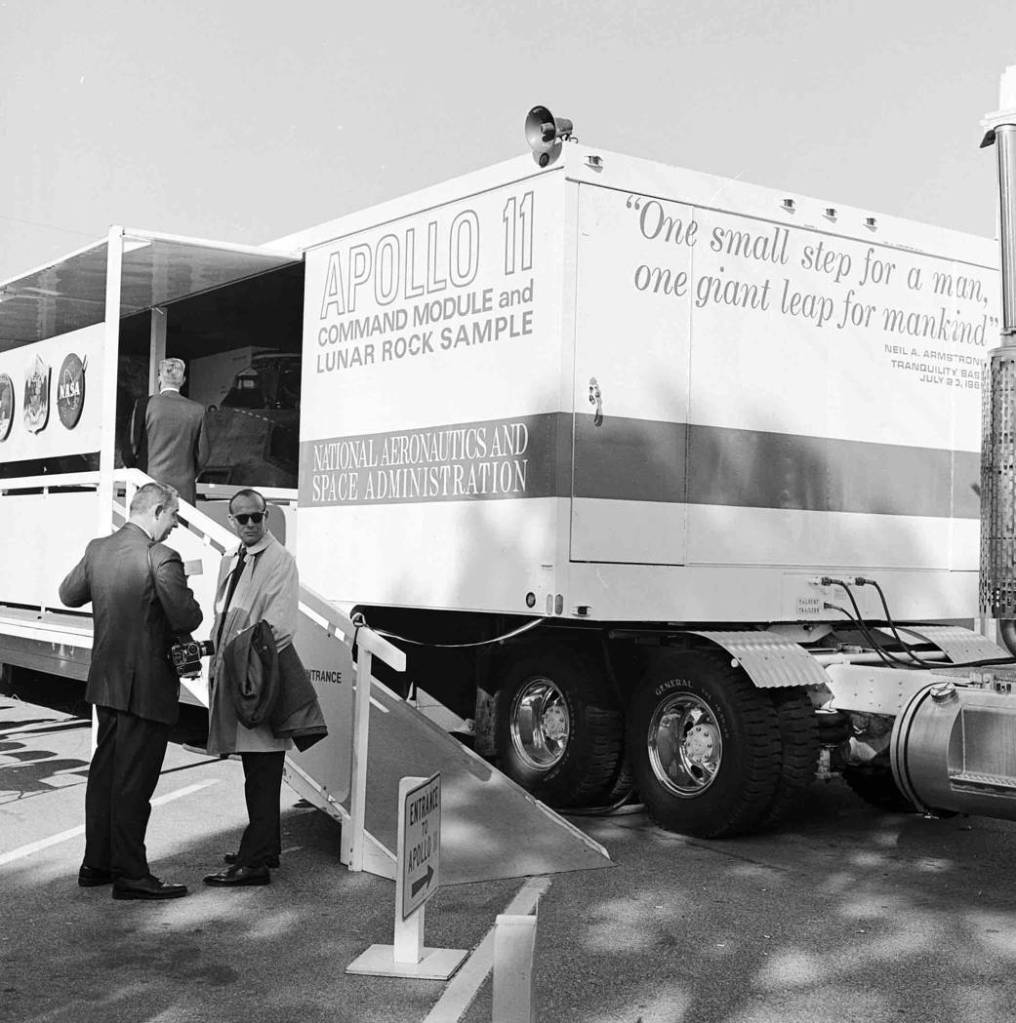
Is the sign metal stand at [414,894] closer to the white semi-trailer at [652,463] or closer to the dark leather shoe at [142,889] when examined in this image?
the dark leather shoe at [142,889]

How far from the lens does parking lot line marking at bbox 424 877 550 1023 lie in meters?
4.93

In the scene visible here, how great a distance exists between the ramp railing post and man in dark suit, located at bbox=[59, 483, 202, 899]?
91 cm

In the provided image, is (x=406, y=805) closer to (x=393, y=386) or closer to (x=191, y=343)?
(x=393, y=386)

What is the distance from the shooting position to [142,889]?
6.37m

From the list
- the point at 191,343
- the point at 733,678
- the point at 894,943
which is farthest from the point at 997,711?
the point at 191,343

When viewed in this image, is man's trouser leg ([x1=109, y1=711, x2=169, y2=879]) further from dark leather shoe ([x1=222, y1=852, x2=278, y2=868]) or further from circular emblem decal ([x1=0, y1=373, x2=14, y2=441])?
circular emblem decal ([x1=0, y1=373, x2=14, y2=441])

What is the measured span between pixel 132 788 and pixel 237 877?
62 centimetres

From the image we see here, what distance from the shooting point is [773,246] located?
8508 mm

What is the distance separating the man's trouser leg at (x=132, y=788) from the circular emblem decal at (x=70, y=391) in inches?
192

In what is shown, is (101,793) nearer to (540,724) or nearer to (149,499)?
(149,499)

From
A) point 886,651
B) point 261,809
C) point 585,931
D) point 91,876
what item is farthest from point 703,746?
point 91,876

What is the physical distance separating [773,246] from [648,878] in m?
3.65

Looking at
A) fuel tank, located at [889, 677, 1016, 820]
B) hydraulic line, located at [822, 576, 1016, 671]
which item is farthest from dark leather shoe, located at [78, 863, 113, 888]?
hydraulic line, located at [822, 576, 1016, 671]

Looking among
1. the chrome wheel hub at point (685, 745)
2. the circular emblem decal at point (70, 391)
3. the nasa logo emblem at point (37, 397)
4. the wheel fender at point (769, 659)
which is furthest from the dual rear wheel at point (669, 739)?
the nasa logo emblem at point (37, 397)
